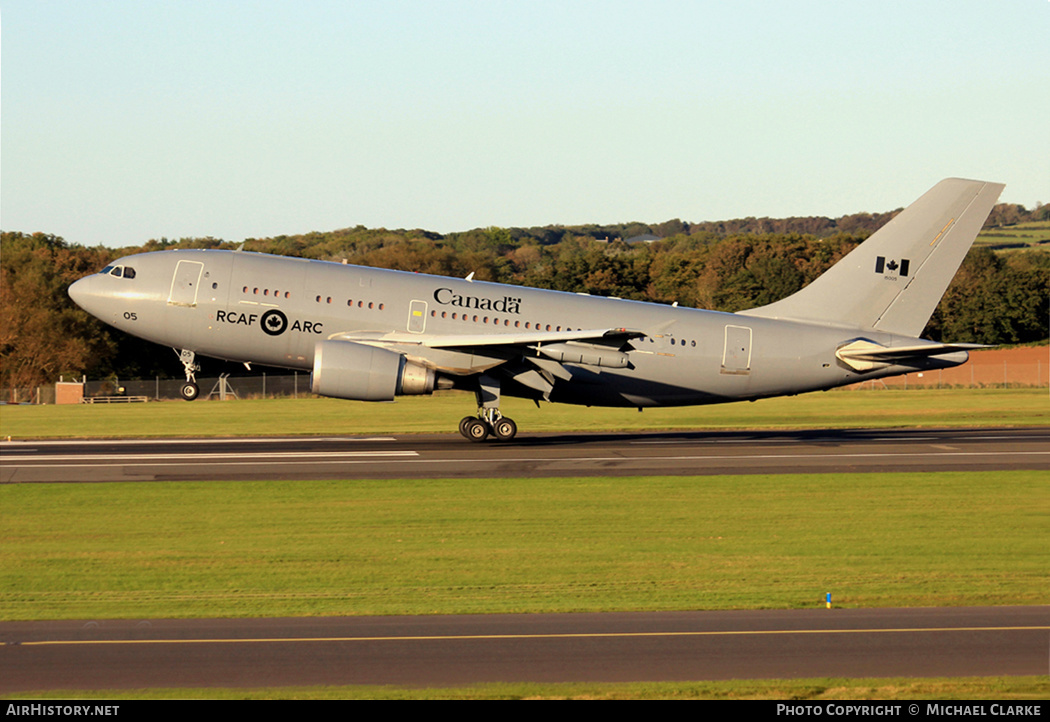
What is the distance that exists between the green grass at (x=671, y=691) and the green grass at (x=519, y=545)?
11.7 ft

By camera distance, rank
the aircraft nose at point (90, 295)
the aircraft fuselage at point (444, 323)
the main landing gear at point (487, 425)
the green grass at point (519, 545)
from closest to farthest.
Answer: the green grass at point (519, 545) → the aircraft fuselage at point (444, 323) → the aircraft nose at point (90, 295) → the main landing gear at point (487, 425)

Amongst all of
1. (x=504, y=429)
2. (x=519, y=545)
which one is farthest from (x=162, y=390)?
(x=519, y=545)

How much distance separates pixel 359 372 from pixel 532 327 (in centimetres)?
611

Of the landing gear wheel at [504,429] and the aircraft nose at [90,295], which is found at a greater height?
the aircraft nose at [90,295]

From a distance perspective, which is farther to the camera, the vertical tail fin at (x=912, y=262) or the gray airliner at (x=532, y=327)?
the vertical tail fin at (x=912, y=262)

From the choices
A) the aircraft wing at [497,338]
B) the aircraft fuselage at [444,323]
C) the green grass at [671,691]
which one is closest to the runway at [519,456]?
the aircraft fuselage at [444,323]

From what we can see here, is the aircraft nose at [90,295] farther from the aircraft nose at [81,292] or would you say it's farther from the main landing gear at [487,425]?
the main landing gear at [487,425]

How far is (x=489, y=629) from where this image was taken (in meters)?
12.9

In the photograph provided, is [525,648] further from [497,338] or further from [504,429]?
[504,429]

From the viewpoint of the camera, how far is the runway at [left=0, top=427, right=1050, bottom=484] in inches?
1110

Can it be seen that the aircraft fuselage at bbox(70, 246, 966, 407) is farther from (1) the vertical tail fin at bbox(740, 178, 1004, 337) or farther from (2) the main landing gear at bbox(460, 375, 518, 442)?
(2) the main landing gear at bbox(460, 375, 518, 442)

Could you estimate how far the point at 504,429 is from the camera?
35.7 meters

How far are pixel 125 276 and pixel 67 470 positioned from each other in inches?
304

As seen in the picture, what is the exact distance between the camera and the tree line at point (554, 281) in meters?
79.4
